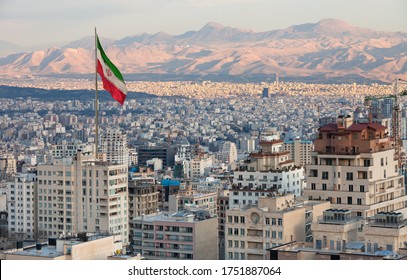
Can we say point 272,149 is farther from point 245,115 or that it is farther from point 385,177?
point 245,115

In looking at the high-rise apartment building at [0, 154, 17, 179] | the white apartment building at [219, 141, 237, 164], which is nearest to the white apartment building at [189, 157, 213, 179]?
the white apartment building at [219, 141, 237, 164]

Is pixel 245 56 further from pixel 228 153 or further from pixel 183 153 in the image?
pixel 228 153

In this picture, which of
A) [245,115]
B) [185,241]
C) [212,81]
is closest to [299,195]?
[185,241]

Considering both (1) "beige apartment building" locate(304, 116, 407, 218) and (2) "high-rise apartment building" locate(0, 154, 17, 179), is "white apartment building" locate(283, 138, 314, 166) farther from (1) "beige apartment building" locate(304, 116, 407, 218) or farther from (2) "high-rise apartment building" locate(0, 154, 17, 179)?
(1) "beige apartment building" locate(304, 116, 407, 218)

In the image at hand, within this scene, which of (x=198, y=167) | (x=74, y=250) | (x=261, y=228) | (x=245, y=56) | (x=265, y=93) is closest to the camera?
(x=74, y=250)

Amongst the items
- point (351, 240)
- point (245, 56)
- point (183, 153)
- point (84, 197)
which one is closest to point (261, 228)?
point (351, 240)

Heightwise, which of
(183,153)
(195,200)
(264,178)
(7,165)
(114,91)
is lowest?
(7,165)
